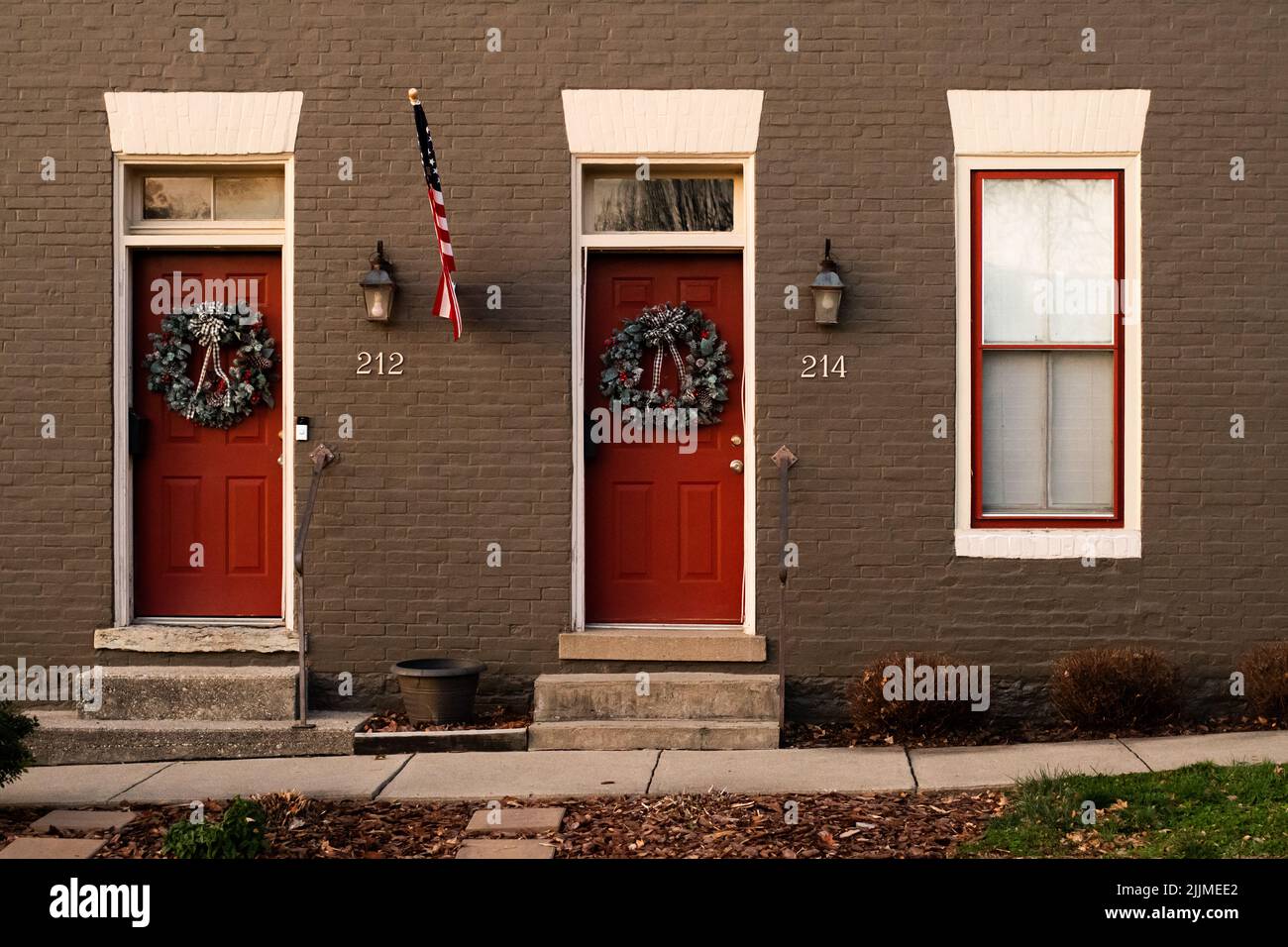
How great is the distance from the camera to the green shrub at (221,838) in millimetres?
5340

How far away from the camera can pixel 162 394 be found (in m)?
8.29

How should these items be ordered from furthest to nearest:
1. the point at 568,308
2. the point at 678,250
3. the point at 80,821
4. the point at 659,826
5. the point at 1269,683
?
1. the point at 678,250
2. the point at 568,308
3. the point at 1269,683
4. the point at 80,821
5. the point at 659,826

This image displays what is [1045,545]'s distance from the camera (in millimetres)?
8031

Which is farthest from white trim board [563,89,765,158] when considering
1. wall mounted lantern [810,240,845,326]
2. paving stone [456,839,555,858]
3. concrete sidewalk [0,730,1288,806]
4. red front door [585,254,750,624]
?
paving stone [456,839,555,858]

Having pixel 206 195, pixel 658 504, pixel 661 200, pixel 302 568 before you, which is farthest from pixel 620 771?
pixel 206 195

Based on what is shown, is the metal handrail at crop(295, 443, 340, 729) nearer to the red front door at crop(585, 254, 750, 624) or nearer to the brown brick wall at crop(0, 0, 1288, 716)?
the brown brick wall at crop(0, 0, 1288, 716)

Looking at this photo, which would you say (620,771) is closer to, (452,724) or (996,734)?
(452,724)

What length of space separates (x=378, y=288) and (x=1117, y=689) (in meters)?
4.60

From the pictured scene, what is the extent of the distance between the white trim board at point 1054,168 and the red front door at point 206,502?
3.98m

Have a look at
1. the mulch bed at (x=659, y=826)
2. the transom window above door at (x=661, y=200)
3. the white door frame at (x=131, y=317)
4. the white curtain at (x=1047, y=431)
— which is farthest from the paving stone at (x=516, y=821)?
the transom window above door at (x=661, y=200)

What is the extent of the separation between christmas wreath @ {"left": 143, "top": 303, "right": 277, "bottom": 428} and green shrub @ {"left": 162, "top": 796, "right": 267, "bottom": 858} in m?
3.28

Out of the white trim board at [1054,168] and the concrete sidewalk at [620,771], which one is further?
the white trim board at [1054,168]

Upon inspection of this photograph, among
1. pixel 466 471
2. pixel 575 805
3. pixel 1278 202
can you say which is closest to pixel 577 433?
pixel 466 471

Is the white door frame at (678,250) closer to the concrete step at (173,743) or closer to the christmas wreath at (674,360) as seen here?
the christmas wreath at (674,360)
